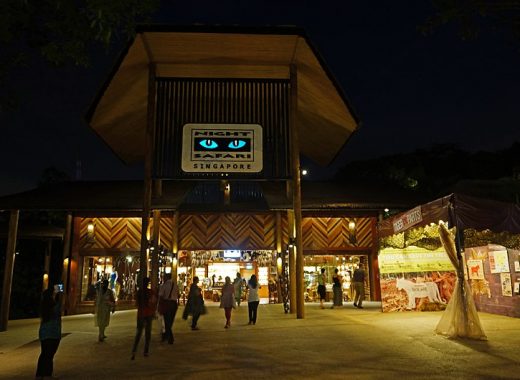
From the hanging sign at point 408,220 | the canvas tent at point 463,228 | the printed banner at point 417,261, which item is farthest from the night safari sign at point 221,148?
the printed banner at point 417,261

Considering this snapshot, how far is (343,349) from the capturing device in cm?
755

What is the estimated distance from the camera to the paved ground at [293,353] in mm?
6008

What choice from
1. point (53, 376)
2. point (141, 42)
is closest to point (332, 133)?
point (141, 42)

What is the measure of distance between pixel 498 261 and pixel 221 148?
8.36 m

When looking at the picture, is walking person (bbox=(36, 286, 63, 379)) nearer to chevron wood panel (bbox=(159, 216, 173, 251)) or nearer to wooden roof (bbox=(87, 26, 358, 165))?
wooden roof (bbox=(87, 26, 358, 165))

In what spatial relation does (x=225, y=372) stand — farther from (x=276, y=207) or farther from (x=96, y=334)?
(x=276, y=207)

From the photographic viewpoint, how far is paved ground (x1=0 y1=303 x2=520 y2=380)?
19.7 feet

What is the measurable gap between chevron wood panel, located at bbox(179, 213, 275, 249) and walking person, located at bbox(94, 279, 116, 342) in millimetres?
8769

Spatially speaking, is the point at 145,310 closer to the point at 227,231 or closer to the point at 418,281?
the point at 418,281

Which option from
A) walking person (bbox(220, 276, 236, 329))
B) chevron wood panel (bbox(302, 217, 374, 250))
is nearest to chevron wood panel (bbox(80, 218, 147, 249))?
chevron wood panel (bbox(302, 217, 374, 250))

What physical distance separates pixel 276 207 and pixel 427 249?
508 centimetres

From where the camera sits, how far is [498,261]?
12.1m

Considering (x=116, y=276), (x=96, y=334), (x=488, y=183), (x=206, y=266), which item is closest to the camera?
(x=96, y=334)

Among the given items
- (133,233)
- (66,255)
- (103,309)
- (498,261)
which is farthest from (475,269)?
(66,255)
